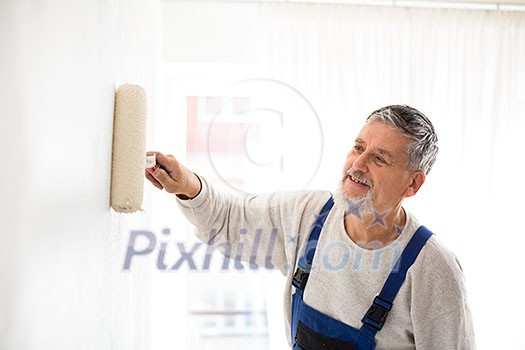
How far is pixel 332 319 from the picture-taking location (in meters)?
1.40

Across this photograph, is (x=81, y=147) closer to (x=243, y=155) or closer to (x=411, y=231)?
(x=411, y=231)

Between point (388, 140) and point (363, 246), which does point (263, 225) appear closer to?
point (363, 246)

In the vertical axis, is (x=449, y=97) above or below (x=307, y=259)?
above

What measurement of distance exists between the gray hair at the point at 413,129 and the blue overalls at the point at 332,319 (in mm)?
168

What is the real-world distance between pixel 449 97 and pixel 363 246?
1622 millimetres

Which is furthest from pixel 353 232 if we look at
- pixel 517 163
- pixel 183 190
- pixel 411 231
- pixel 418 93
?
pixel 517 163

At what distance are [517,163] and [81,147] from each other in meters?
2.76

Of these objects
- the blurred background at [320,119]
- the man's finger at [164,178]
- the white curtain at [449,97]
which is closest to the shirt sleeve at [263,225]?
the man's finger at [164,178]

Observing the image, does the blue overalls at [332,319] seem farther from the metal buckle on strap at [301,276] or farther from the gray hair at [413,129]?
the gray hair at [413,129]

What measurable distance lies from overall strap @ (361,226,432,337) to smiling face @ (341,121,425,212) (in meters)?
0.11

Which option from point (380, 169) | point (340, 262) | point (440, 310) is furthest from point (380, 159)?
point (440, 310)

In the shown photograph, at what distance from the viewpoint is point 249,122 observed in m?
2.71

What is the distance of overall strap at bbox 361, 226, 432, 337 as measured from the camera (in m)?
1.32

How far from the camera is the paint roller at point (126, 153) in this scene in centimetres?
69
